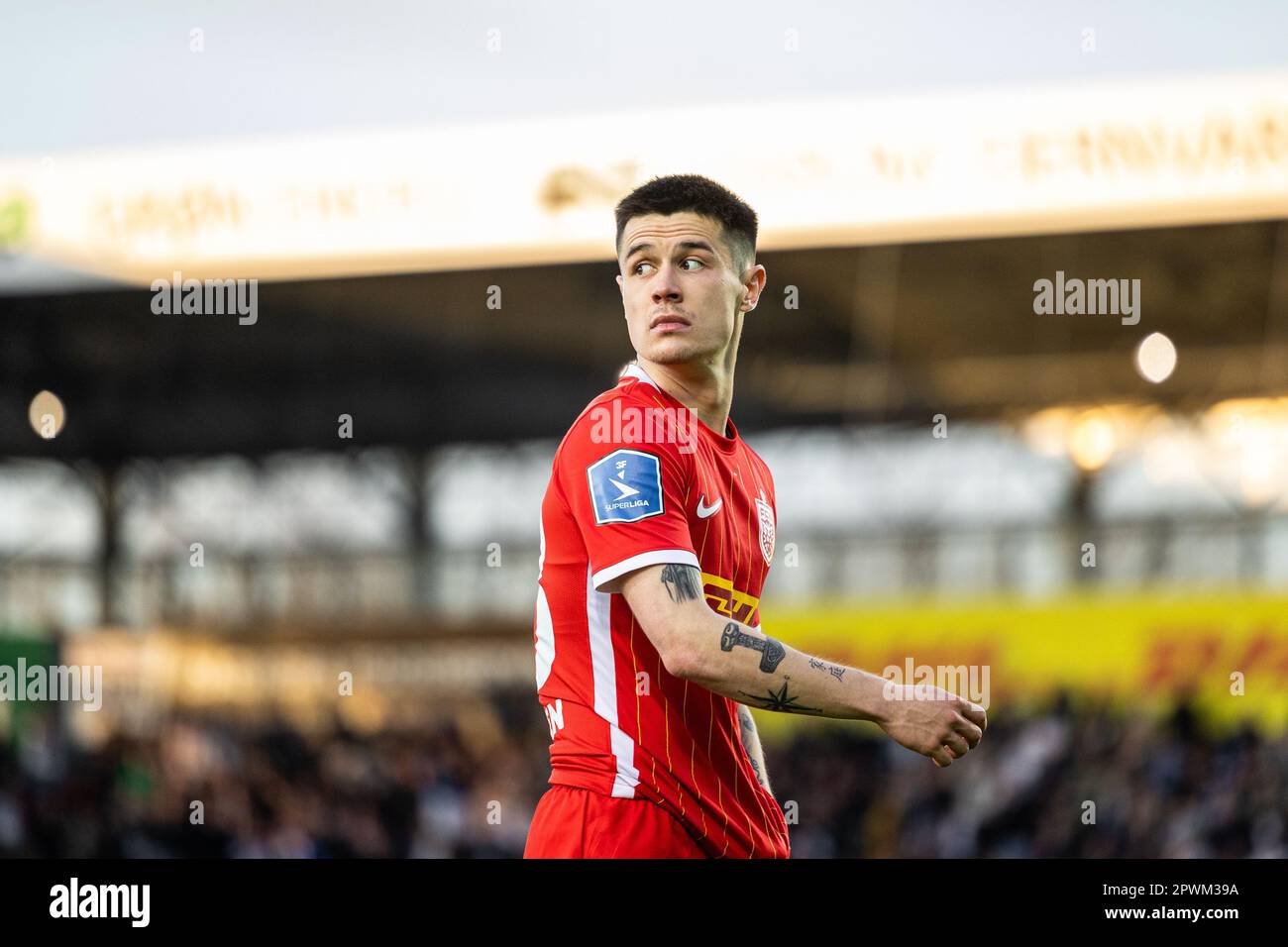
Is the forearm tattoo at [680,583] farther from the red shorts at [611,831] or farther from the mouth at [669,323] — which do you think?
the mouth at [669,323]

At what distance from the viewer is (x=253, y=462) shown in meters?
25.3

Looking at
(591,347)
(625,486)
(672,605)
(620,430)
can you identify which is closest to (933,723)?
(672,605)

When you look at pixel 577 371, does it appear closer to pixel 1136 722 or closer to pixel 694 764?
pixel 1136 722

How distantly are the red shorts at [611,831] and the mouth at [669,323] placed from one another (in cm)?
123

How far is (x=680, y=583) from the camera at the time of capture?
3572 mm

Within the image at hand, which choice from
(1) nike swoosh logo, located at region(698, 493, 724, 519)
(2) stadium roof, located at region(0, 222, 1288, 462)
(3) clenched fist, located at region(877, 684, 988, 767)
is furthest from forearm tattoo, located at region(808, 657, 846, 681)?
(2) stadium roof, located at region(0, 222, 1288, 462)

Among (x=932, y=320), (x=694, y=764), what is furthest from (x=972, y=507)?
(x=694, y=764)

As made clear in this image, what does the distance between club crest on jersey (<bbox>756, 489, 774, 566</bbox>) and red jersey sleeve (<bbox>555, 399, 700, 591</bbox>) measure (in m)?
0.46

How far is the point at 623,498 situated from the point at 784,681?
0.58 metres

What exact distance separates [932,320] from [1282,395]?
14.3 ft

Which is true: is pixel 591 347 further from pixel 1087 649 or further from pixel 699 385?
pixel 699 385

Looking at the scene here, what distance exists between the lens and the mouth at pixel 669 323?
3.99 m

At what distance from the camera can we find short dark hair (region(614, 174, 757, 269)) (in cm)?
410

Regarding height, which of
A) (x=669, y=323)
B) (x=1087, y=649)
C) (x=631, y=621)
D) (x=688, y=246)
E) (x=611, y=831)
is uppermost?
(x=688, y=246)
